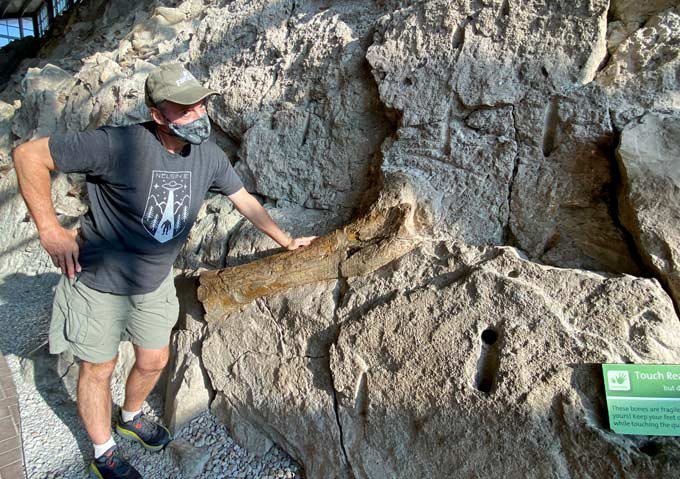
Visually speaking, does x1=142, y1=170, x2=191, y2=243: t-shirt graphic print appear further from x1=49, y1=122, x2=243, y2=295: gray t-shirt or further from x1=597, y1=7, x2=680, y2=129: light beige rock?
x1=597, y1=7, x2=680, y2=129: light beige rock

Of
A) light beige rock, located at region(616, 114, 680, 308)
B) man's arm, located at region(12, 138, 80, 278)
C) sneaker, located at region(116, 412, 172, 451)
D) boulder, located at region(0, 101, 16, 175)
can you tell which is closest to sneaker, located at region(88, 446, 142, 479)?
sneaker, located at region(116, 412, 172, 451)

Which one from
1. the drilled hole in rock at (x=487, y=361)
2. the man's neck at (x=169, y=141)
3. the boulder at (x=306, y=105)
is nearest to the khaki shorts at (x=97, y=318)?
the man's neck at (x=169, y=141)

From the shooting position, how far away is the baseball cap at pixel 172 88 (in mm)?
1479

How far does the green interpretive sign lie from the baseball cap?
153 centimetres

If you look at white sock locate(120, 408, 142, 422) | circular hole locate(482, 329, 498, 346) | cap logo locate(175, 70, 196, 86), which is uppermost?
cap logo locate(175, 70, 196, 86)

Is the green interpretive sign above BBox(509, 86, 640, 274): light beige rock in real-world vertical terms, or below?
below

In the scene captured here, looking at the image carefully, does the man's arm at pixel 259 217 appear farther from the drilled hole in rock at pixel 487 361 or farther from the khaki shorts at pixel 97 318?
the drilled hole in rock at pixel 487 361

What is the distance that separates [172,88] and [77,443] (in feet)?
5.40

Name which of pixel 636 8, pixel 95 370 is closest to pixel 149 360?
pixel 95 370

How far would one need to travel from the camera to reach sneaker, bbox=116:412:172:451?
194 centimetres

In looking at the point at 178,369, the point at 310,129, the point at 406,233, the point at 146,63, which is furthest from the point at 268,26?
the point at 178,369

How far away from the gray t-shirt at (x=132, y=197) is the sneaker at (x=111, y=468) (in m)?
0.70

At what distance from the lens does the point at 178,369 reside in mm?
2111

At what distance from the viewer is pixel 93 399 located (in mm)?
1742
